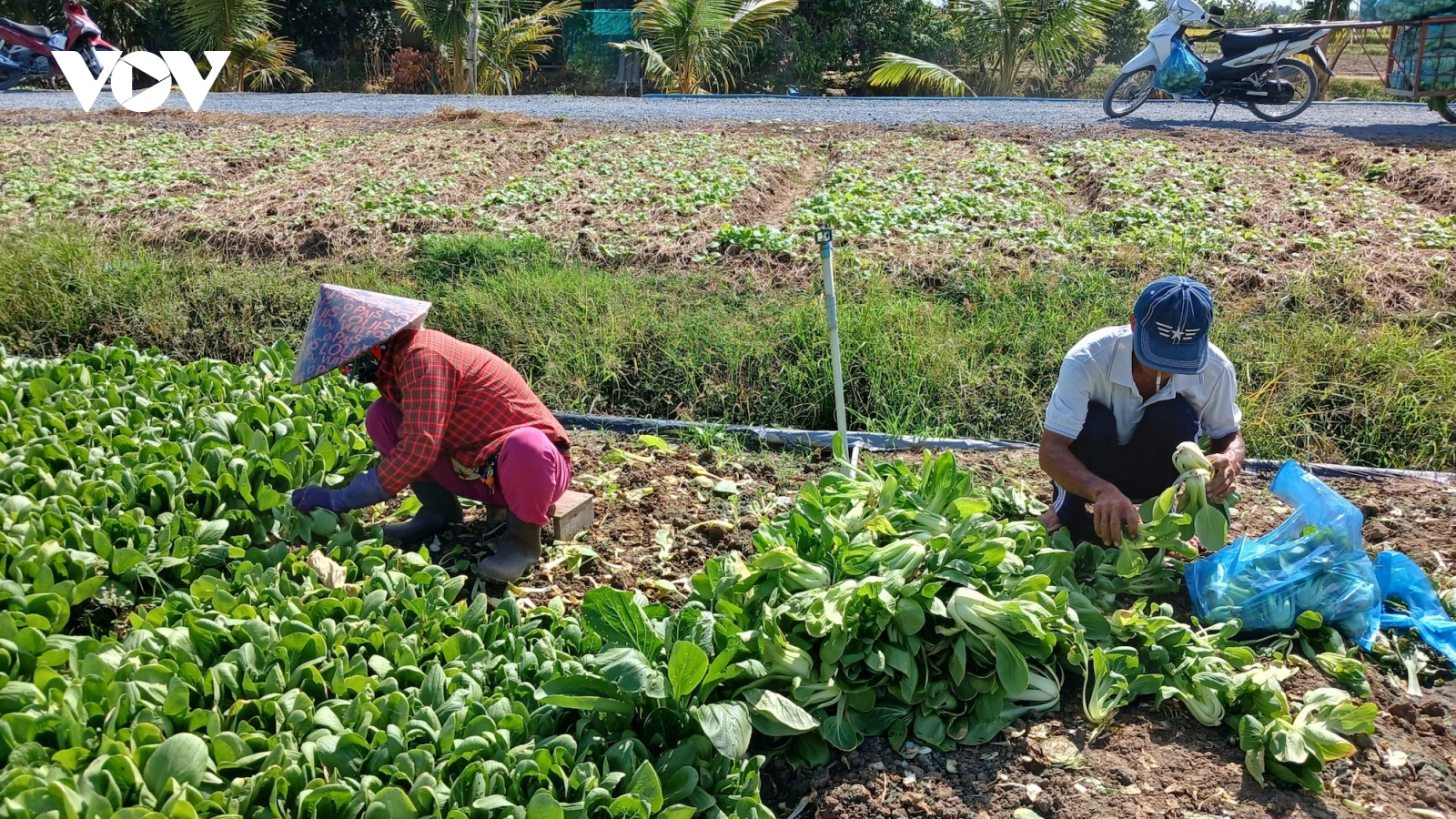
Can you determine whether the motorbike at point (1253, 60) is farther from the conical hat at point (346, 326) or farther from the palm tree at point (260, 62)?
the palm tree at point (260, 62)

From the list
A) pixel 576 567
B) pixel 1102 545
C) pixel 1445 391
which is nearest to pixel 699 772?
pixel 576 567

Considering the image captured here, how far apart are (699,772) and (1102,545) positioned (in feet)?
5.17

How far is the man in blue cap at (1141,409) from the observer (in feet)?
9.18

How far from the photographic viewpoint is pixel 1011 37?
1747cm

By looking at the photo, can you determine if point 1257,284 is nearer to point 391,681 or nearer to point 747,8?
point 391,681

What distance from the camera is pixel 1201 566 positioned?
298cm

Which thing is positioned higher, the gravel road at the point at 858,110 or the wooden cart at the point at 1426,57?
the wooden cart at the point at 1426,57

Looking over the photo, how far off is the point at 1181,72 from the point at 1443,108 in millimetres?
2879

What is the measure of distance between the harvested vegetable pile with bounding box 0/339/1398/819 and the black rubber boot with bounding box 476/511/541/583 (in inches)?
7.2

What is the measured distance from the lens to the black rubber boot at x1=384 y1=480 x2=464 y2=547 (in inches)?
137

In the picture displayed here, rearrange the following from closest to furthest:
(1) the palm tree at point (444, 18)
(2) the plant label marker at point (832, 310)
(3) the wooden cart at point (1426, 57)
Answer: (2) the plant label marker at point (832, 310), (3) the wooden cart at point (1426, 57), (1) the palm tree at point (444, 18)

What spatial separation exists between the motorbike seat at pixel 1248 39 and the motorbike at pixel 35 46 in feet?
53.4
